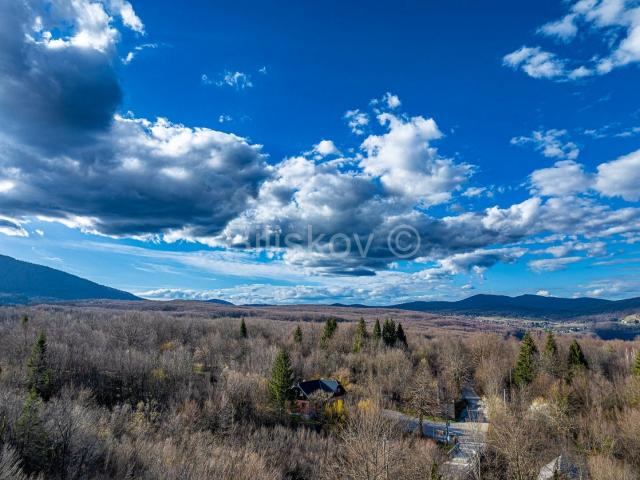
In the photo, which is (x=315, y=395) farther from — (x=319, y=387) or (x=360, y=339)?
(x=360, y=339)

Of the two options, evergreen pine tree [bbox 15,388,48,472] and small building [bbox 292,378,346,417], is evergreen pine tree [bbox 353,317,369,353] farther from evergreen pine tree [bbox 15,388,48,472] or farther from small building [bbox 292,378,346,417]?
evergreen pine tree [bbox 15,388,48,472]

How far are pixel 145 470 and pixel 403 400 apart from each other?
66.5 meters

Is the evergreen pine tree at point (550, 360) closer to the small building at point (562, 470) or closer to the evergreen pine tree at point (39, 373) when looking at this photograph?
the small building at point (562, 470)

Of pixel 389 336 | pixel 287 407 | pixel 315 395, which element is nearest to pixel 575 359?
pixel 389 336

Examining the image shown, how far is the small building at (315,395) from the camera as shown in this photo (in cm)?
6358

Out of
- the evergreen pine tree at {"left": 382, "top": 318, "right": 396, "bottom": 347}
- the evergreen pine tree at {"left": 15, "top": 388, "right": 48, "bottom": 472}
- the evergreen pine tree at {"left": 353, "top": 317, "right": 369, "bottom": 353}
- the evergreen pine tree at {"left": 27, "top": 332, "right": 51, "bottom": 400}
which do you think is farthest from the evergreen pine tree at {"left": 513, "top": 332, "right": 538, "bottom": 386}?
the evergreen pine tree at {"left": 15, "top": 388, "right": 48, "bottom": 472}

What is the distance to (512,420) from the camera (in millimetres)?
36656

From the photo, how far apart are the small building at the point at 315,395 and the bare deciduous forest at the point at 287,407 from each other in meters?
2.01

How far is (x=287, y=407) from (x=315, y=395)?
26.7 feet

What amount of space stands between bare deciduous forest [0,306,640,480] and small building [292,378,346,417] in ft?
6.60

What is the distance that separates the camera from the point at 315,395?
65.6m

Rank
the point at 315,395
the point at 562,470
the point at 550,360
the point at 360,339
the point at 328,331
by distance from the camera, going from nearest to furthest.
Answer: the point at 562,470 → the point at 315,395 → the point at 550,360 → the point at 360,339 → the point at 328,331

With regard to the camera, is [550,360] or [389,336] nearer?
[550,360]

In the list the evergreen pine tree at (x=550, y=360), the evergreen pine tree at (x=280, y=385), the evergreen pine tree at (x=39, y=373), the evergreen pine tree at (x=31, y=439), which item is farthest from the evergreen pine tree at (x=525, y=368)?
the evergreen pine tree at (x=31, y=439)
